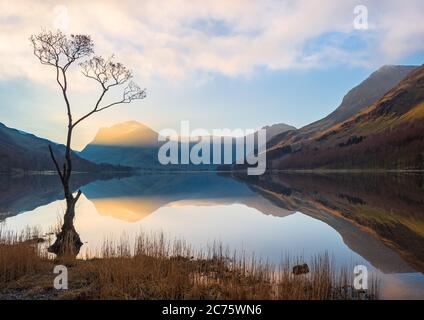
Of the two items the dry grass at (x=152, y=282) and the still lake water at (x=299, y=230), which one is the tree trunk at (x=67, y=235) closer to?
the still lake water at (x=299, y=230)

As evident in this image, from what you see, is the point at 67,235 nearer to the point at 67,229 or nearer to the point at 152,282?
the point at 67,229

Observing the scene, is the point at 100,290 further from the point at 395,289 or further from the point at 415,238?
the point at 415,238

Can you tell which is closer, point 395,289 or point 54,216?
point 395,289

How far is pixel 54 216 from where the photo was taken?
4894 cm

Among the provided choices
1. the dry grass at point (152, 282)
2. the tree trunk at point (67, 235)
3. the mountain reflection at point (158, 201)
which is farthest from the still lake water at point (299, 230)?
the dry grass at point (152, 282)

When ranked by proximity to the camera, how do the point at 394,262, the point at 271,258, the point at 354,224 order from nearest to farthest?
the point at 394,262
the point at 271,258
the point at 354,224

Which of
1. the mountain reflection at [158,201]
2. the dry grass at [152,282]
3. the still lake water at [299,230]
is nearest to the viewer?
the dry grass at [152,282]

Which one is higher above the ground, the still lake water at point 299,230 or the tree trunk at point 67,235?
the tree trunk at point 67,235

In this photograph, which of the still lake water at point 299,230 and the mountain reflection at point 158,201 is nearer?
the still lake water at point 299,230

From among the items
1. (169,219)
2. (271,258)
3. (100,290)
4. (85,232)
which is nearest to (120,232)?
(85,232)

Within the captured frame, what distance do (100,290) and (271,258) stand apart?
43.2ft

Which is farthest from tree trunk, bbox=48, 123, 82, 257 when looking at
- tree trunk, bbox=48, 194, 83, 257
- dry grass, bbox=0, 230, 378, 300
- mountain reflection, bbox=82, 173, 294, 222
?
mountain reflection, bbox=82, 173, 294, 222

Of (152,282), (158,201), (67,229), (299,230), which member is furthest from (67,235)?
(158,201)
